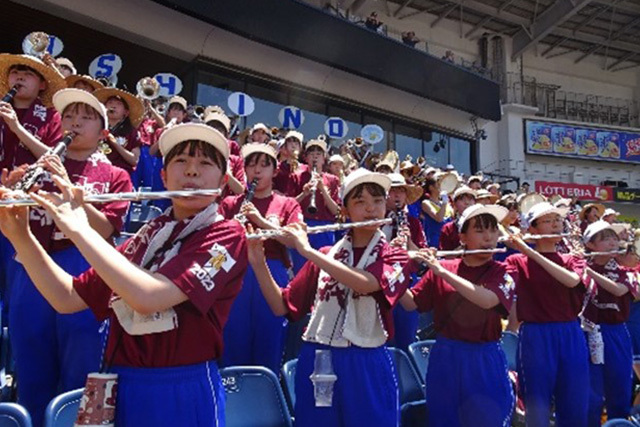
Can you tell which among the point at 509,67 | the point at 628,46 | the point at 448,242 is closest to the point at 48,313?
the point at 448,242

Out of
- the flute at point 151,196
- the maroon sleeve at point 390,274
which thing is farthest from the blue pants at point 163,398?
the maroon sleeve at point 390,274

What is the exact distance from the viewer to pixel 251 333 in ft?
14.2

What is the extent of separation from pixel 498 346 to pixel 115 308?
→ 276 centimetres

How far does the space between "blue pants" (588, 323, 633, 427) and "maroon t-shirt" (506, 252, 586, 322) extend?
108 centimetres

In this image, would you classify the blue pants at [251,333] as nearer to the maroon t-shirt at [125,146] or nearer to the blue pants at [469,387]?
the blue pants at [469,387]

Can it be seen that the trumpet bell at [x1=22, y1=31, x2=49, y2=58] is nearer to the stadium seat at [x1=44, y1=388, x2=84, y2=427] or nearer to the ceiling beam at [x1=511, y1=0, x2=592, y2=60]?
the stadium seat at [x1=44, y1=388, x2=84, y2=427]

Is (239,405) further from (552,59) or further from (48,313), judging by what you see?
(552,59)

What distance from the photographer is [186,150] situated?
93.9 inches

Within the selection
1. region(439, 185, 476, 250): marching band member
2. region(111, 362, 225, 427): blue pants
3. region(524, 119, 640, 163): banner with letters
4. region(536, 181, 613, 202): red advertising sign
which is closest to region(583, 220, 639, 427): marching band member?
region(439, 185, 476, 250): marching band member

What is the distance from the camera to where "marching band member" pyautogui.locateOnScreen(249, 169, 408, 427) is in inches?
121

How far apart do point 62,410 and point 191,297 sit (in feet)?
3.26

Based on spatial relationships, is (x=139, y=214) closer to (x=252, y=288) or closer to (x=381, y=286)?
(x=252, y=288)

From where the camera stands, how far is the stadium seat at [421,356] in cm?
454

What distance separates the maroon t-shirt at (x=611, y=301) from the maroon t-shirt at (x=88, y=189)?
4.58m
